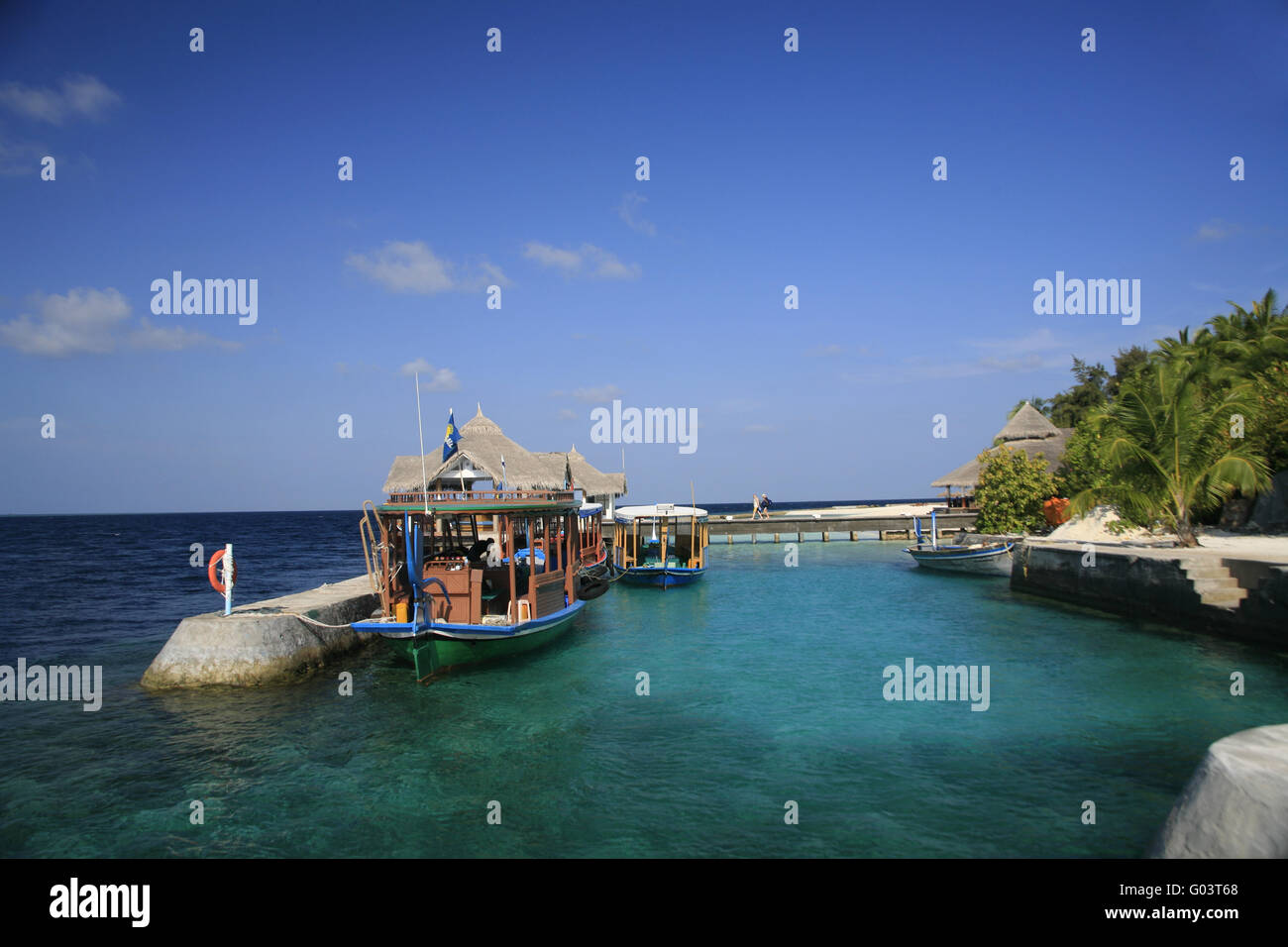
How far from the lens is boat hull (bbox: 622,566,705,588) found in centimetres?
3034

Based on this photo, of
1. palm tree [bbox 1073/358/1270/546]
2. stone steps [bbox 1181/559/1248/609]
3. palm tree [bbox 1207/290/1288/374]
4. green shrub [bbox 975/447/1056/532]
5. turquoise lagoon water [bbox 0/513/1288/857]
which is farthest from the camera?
green shrub [bbox 975/447/1056/532]

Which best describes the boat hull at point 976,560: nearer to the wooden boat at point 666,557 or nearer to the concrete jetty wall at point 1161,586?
the concrete jetty wall at point 1161,586

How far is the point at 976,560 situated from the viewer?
3147 cm

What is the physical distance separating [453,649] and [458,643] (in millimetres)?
237

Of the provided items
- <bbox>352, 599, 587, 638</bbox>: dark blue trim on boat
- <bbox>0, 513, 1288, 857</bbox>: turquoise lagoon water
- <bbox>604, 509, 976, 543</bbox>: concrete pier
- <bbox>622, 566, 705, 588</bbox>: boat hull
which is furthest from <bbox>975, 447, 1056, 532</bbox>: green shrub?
<bbox>352, 599, 587, 638</bbox>: dark blue trim on boat

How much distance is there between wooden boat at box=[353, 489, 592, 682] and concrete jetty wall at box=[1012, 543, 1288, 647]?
16.9m

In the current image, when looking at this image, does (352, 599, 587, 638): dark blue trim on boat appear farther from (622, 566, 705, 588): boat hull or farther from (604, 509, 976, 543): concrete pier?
(604, 509, 976, 543): concrete pier

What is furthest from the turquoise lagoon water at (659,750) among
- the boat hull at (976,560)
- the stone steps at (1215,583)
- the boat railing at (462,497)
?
the boat hull at (976,560)

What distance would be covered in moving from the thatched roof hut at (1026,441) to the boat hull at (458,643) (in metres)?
33.6

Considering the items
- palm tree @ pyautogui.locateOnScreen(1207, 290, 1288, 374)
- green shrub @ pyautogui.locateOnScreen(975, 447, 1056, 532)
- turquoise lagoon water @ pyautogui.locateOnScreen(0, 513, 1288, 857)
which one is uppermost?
palm tree @ pyautogui.locateOnScreen(1207, 290, 1288, 374)

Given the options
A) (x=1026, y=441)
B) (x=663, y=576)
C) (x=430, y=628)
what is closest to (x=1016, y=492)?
(x=1026, y=441)

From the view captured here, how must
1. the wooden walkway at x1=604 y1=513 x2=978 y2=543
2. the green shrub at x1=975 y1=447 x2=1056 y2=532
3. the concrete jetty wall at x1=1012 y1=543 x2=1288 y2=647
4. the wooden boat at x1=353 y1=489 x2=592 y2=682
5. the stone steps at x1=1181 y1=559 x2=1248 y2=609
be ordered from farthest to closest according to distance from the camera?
the wooden walkway at x1=604 y1=513 x2=978 y2=543
the green shrub at x1=975 y1=447 x2=1056 y2=532
the stone steps at x1=1181 y1=559 x2=1248 y2=609
the concrete jetty wall at x1=1012 y1=543 x2=1288 y2=647
the wooden boat at x1=353 y1=489 x2=592 y2=682

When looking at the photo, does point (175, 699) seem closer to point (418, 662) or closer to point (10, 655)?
point (418, 662)

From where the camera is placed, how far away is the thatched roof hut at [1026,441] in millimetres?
41531
